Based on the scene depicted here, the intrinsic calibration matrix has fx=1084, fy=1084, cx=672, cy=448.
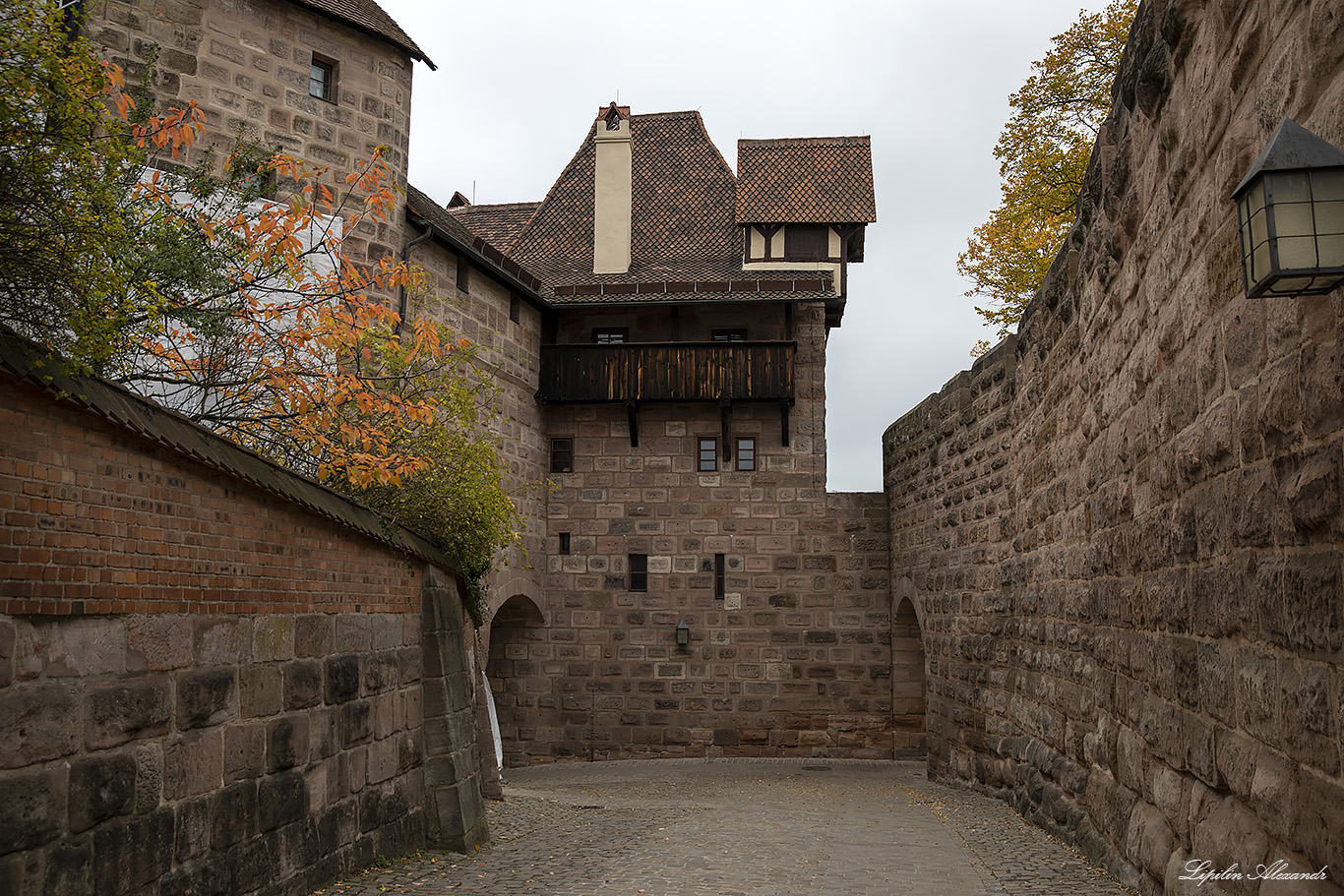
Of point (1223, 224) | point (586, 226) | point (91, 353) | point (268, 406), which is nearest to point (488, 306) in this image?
point (586, 226)

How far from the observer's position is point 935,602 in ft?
43.8

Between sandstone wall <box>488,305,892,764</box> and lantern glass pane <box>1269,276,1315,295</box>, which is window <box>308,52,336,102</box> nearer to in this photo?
sandstone wall <box>488,305,892,764</box>

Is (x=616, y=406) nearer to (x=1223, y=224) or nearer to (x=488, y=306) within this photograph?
(x=488, y=306)

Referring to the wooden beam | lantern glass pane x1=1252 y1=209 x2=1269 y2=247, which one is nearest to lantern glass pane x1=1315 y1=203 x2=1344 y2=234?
lantern glass pane x1=1252 y1=209 x2=1269 y2=247

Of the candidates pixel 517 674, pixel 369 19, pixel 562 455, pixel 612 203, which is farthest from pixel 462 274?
pixel 517 674

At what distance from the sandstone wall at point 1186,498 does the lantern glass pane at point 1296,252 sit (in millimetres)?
228

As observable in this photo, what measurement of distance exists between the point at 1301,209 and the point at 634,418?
16.0 metres

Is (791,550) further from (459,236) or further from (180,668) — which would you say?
(180,668)

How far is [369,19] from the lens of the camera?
1362 centimetres

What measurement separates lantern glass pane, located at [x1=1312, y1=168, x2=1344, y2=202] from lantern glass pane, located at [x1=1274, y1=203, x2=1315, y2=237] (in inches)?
1.6

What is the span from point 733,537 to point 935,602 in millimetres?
5737

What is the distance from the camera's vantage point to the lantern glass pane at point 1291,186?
264 centimetres

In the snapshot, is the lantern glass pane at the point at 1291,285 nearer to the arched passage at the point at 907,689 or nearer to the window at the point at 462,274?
the window at the point at 462,274

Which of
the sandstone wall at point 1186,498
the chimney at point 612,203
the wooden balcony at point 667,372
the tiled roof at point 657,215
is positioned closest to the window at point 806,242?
the tiled roof at point 657,215
